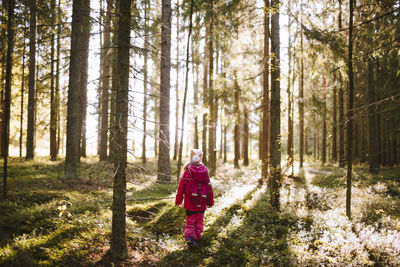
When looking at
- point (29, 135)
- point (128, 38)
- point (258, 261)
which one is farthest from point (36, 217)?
point (29, 135)

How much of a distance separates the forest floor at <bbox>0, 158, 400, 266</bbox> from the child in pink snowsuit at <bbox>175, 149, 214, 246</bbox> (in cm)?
38

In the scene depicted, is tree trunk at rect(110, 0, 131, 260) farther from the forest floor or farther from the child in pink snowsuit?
the child in pink snowsuit

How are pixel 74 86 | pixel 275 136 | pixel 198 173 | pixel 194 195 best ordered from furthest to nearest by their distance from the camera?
pixel 74 86, pixel 275 136, pixel 198 173, pixel 194 195

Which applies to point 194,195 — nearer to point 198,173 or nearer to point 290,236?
point 198,173

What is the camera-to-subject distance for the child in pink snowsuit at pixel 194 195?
5422mm

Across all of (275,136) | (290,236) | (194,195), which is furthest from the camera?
(275,136)

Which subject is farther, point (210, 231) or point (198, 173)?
point (210, 231)

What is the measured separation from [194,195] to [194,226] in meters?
0.86

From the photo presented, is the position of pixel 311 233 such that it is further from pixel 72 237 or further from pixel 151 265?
pixel 72 237

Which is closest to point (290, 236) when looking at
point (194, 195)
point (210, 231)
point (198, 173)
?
point (210, 231)

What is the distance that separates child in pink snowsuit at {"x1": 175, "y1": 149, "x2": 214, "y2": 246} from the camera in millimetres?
5422

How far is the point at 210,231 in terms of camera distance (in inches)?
241

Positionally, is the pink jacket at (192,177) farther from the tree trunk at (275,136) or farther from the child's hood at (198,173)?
the tree trunk at (275,136)

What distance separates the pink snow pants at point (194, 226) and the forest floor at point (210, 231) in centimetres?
28
